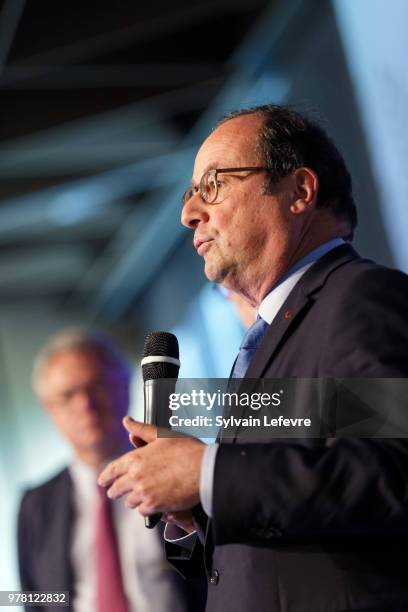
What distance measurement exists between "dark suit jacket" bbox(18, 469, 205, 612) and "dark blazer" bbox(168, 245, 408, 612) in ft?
4.08

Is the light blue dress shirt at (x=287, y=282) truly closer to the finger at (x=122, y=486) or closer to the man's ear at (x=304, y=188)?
the man's ear at (x=304, y=188)

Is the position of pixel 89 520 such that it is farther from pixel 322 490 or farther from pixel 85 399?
pixel 322 490

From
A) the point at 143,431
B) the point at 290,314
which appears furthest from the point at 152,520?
the point at 290,314

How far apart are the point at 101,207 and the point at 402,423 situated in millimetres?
5577

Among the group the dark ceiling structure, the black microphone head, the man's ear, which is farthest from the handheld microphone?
the dark ceiling structure

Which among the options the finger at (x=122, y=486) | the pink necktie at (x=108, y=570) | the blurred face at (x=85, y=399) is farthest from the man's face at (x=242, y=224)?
the blurred face at (x=85, y=399)

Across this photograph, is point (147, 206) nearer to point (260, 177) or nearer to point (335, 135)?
point (335, 135)

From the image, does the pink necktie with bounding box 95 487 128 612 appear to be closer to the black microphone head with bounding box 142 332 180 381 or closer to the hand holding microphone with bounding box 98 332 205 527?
the black microphone head with bounding box 142 332 180 381

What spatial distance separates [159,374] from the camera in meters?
1.61

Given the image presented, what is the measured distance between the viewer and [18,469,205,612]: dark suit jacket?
2.65 m

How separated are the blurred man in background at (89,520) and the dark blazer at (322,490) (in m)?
1.26

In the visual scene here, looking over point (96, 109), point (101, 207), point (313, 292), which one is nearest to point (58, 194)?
point (101, 207)

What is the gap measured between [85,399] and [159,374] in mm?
1675

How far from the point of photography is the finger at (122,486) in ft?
4.08
